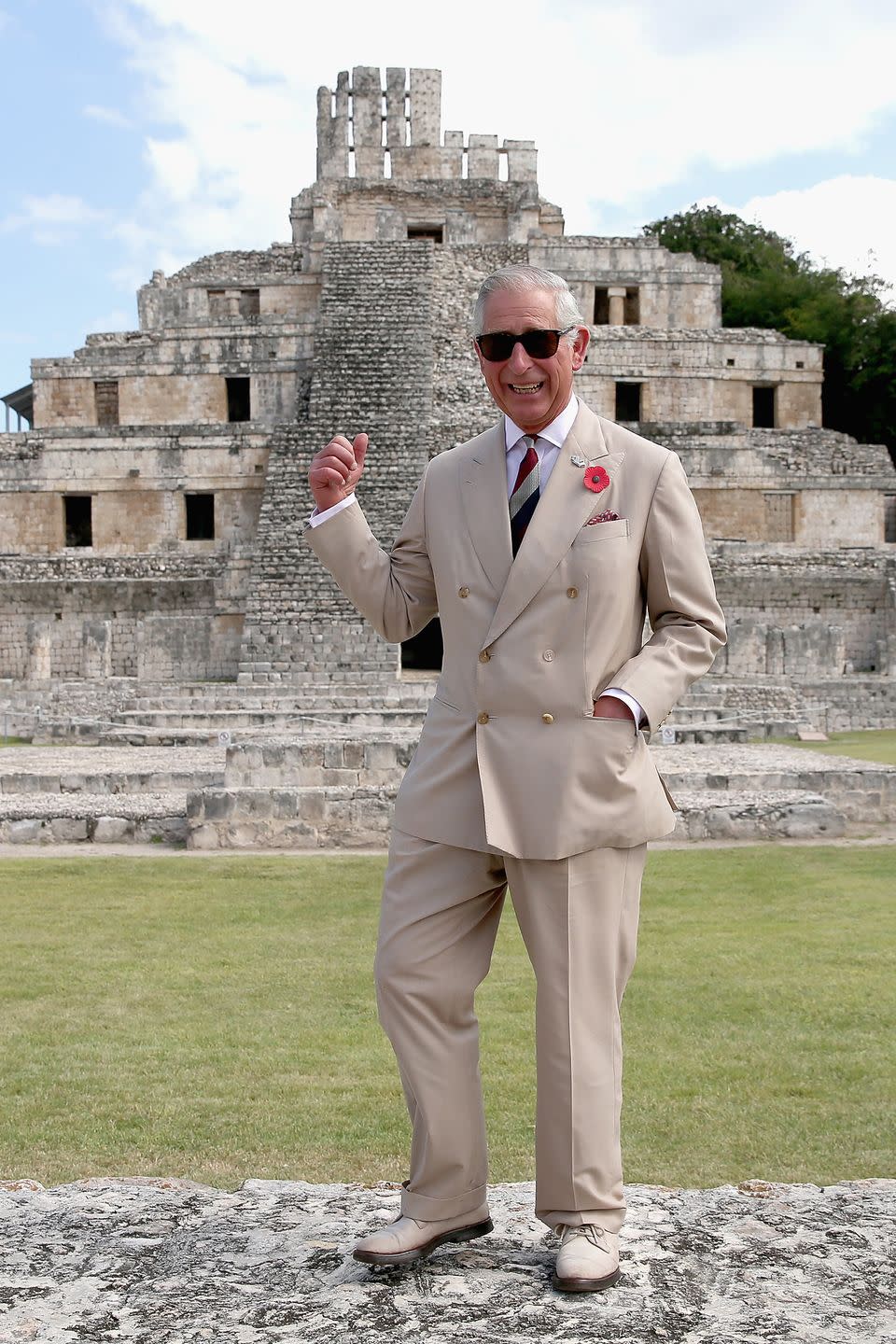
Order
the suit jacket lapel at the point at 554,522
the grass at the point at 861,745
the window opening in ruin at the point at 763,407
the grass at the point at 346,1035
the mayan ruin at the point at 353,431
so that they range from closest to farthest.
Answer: the suit jacket lapel at the point at 554,522 → the grass at the point at 346,1035 → the grass at the point at 861,745 → the mayan ruin at the point at 353,431 → the window opening in ruin at the point at 763,407

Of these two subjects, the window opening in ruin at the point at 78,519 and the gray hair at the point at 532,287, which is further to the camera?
the window opening in ruin at the point at 78,519

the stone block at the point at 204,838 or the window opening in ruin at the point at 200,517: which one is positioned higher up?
the window opening in ruin at the point at 200,517

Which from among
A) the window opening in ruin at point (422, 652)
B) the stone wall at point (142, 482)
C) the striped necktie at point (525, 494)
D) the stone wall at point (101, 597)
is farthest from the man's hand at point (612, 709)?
the stone wall at point (142, 482)

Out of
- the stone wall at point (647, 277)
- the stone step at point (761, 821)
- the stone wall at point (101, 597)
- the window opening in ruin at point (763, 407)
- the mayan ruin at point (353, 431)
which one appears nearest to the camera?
the stone step at point (761, 821)

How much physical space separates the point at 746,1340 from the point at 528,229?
39.1m

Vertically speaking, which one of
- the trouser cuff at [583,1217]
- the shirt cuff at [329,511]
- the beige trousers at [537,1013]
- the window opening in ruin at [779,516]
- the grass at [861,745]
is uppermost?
the window opening in ruin at [779,516]

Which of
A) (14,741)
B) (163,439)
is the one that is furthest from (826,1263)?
(163,439)

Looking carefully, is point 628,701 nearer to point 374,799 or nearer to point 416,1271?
point 416,1271

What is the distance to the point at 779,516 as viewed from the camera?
35.1 metres

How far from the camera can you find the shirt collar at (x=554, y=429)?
11.6 ft

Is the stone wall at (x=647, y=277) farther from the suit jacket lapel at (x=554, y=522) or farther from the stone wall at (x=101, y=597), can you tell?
the suit jacket lapel at (x=554, y=522)

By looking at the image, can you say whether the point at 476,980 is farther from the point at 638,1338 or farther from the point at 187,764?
the point at 187,764

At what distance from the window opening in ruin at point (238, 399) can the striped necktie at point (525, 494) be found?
34.3 metres

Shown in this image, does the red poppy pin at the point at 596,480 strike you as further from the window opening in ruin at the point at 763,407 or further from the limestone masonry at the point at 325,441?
the window opening in ruin at the point at 763,407
